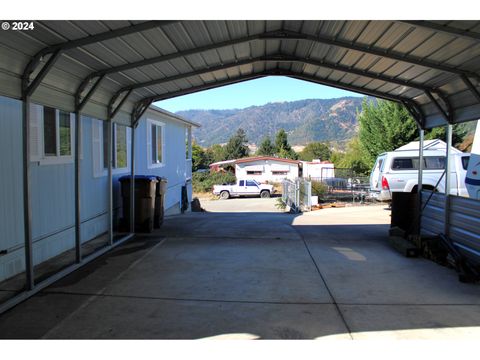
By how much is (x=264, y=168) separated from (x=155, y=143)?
32506mm

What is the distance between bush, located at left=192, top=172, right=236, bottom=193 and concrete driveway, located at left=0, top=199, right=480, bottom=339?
120 feet

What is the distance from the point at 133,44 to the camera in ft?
18.0

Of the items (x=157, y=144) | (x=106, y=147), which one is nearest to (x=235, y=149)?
(x=157, y=144)

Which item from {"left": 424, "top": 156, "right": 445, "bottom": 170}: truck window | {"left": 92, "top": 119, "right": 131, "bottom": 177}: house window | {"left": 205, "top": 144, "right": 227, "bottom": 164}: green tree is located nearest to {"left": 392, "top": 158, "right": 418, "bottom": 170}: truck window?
{"left": 424, "top": 156, "right": 445, "bottom": 170}: truck window

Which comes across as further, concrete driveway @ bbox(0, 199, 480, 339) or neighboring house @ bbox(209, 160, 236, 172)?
neighboring house @ bbox(209, 160, 236, 172)

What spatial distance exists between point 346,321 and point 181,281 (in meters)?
2.28

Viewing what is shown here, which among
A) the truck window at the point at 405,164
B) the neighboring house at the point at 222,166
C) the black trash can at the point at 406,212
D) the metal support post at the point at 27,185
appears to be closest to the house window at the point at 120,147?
the metal support post at the point at 27,185

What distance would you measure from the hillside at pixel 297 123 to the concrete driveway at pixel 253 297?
137 metres

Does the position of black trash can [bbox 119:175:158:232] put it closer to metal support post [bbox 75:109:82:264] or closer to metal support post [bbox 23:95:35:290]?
metal support post [bbox 75:109:82:264]

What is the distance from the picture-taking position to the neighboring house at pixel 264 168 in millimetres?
45312

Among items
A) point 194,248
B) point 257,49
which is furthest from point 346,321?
point 257,49

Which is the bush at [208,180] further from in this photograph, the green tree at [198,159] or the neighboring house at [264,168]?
the green tree at [198,159]

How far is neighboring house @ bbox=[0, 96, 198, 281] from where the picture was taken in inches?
210

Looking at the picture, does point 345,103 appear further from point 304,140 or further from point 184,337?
point 184,337
